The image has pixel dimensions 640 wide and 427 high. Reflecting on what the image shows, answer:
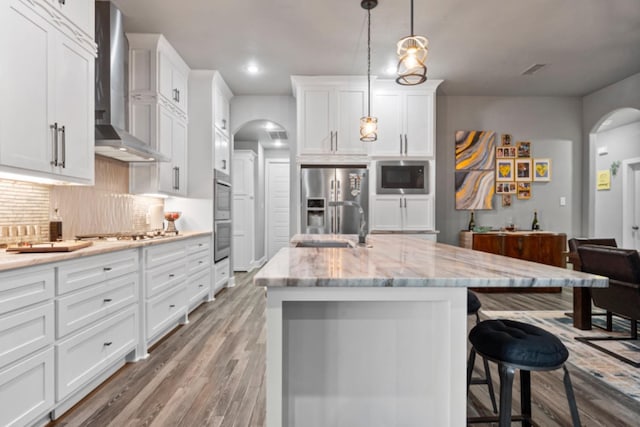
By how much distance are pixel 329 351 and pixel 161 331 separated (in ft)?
6.73

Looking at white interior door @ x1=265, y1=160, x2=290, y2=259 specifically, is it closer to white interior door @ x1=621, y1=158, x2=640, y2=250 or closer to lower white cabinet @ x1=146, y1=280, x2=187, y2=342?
lower white cabinet @ x1=146, y1=280, x2=187, y2=342

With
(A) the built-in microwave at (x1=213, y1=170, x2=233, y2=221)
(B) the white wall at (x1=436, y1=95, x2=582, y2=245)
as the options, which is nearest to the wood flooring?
(A) the built-in microwave at (x1=213, y1=170, x2=233, y2=221)

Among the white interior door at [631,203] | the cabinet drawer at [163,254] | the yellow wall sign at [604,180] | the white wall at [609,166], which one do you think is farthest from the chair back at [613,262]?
the yellow wall sign at [604,180]

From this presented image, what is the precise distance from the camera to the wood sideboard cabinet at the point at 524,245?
473 centimetres

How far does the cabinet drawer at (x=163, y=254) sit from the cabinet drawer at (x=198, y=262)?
24 cm

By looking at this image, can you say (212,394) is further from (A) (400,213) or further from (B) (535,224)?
(B) (535,224)

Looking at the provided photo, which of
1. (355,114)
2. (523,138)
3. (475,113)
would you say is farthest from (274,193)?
(523,138)

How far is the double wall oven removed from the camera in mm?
4406

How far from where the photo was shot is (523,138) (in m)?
5.31

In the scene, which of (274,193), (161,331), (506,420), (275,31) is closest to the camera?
(506,420)

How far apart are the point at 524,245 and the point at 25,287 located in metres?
5.16

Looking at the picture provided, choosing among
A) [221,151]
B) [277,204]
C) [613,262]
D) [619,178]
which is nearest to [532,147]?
[619,178]

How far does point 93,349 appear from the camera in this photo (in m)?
2.06

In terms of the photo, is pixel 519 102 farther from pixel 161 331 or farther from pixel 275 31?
pixel 161 331
